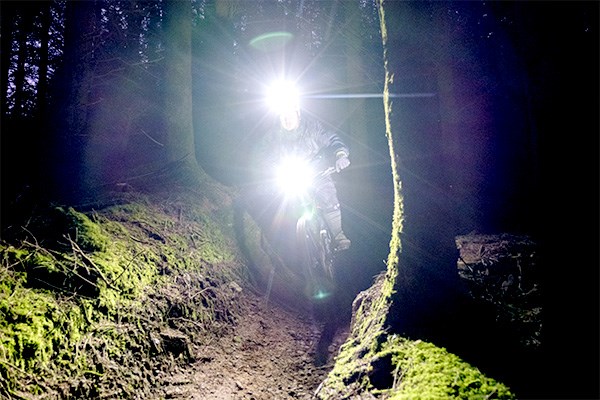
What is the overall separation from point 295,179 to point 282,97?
4768 millimetres

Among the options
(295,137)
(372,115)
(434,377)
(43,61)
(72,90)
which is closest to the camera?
(434,377)

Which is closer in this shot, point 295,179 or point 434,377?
point 434,377

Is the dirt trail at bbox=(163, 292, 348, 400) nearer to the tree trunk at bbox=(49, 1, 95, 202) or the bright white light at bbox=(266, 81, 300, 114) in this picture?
the tree trunk at bbox=(49, 1, 95, 202)

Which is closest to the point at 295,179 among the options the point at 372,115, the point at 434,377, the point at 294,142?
the point at 372,115

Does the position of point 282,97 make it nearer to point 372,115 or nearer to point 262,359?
point 372,115

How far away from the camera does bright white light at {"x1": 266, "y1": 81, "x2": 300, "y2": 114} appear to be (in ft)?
42.7

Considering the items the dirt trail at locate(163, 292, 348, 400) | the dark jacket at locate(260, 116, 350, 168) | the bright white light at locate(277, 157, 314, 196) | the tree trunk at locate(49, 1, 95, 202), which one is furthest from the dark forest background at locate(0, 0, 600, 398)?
the dirt trail at locate(163, 292, 348, 400)

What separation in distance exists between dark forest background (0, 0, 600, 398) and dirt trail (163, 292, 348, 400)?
72.3 inches

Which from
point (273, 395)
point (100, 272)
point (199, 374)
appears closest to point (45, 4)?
point (100, 272)

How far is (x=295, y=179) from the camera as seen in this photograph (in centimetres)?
1145

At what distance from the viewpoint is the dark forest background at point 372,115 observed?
158cm

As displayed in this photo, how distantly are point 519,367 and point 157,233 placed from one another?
17.4 feet

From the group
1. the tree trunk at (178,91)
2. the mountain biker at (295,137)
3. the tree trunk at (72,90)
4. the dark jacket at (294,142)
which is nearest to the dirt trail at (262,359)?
the tree trunk at (178,91)

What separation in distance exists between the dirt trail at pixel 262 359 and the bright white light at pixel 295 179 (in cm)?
427
